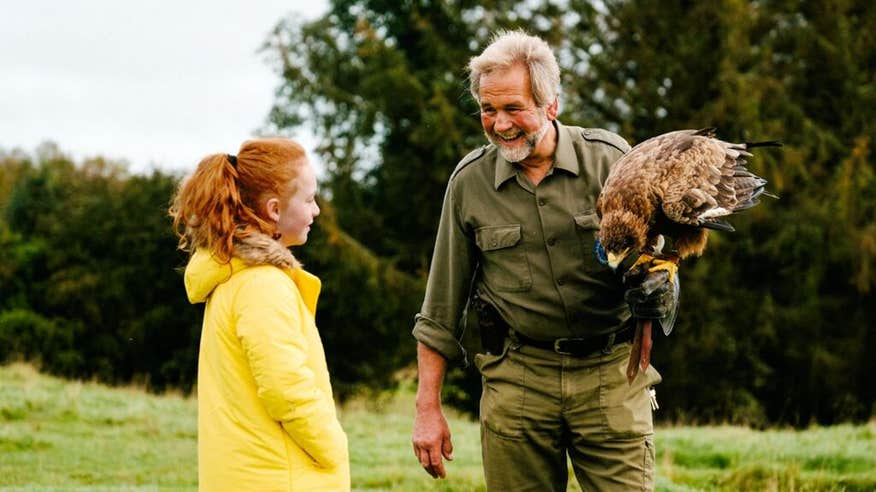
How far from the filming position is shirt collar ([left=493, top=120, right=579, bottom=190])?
424 cm

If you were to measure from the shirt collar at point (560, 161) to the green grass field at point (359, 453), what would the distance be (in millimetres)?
4165

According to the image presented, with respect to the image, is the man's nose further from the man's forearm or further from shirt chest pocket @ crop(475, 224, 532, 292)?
the man's forearm

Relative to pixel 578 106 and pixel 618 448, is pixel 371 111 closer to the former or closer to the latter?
pixel 578 106

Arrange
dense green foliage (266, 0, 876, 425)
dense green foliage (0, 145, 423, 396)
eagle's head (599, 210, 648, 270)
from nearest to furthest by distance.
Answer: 1. eagle's head (599, 210, 648, 270)
2. dense green foliage (266, 0, 876, 425)
3. dense green foliage (0, 145, 423, 396)

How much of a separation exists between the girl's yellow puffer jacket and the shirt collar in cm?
110

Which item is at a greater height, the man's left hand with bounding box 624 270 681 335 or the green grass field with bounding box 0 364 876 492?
the man's left hand with bounding box 624 270 681 335

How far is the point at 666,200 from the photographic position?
12.5 ft

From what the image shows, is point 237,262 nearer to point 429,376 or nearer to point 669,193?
point 429,376

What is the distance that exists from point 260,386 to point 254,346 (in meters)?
0.13

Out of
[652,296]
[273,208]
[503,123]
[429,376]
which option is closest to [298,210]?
[273,208]

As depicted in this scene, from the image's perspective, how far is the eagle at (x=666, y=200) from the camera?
12.4 ft

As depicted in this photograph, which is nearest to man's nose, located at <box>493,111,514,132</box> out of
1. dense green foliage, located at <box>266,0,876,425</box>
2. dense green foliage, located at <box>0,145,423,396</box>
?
dense green foliage, located at <box>266,0,876,425</box>

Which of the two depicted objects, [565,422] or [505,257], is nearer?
[565,422]

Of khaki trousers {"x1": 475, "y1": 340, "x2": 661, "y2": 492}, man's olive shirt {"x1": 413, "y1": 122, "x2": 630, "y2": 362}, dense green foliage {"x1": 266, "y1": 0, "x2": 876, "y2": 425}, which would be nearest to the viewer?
khaki trousers {"x1": 475, "y1": 340, "x2": 661, "y2": 492}
